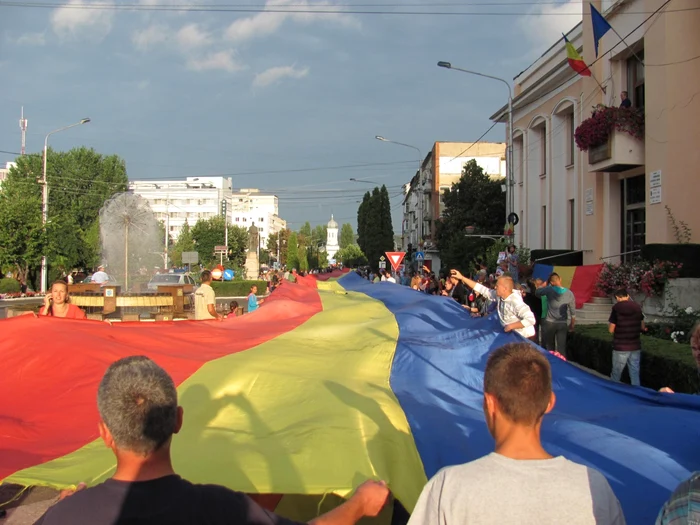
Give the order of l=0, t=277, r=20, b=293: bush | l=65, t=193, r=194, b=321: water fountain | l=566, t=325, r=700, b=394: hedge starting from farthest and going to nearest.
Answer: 1. l=0, t=277, r=20, b=293: bush
2. l=65, t=193, r=194, b=321: water fountain
3. l=566, t=325, r=700, b=394: hedge

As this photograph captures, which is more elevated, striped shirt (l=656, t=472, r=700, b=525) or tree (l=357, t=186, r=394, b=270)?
tree (l=357, t=186, r=394, b=270)

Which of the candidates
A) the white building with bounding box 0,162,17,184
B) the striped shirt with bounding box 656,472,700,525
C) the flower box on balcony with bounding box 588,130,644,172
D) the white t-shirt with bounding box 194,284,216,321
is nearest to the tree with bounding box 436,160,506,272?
the flower box on balcony with bounding box 588,130,644,172

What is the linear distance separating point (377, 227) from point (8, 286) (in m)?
48.9

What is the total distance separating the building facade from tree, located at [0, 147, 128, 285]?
30485mm

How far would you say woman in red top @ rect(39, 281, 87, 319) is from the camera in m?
8.01

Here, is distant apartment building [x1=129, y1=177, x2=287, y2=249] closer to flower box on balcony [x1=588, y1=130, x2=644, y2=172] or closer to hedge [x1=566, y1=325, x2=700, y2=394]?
flower box on balcony [x1=588, y1=130, x2=644, y2=172]

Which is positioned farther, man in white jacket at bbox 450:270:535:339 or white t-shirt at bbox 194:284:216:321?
white t-shirt at bbox 194:284:216:321

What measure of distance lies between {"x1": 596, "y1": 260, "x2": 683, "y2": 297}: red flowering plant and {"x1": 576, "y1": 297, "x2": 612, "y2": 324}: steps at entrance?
949 mm

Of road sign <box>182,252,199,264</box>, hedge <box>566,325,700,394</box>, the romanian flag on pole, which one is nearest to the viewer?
hedge <box>566,325,700,394</box>

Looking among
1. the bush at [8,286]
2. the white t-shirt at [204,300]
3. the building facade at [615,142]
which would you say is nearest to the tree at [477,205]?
the building facade at [615,142]

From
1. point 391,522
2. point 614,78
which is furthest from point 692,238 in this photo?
point 391,522

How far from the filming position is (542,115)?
2727 centimetres

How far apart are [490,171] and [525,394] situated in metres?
63.7

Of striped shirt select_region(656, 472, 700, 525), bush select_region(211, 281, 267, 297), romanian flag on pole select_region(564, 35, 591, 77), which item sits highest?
romanian flag on pole select_region(564, 35, 591, 77)
